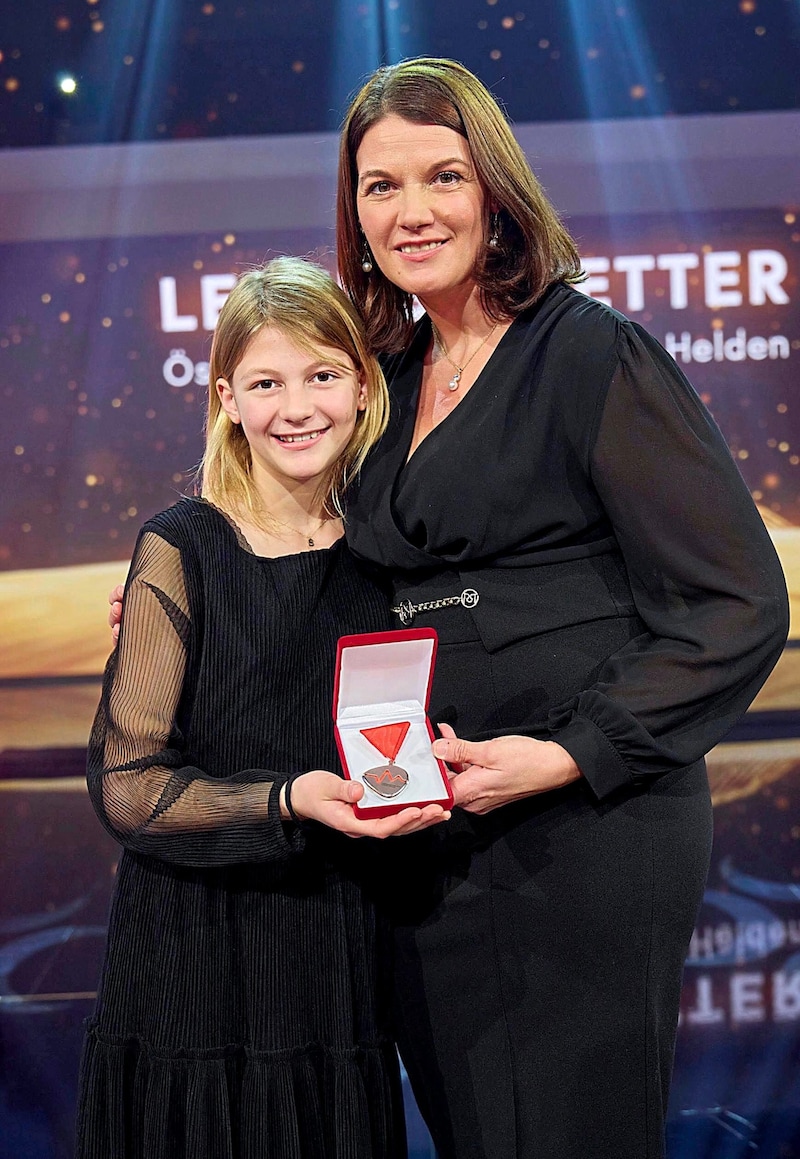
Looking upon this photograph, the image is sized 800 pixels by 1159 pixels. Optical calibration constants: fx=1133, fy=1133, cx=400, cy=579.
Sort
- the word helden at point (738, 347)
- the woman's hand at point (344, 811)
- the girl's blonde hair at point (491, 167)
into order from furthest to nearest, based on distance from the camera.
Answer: the word helden at point (738, 347), the girl's blonde hair at point (491, 167), the woman's hand at point (344, 811)

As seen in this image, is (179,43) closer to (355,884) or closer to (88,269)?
(88,269)

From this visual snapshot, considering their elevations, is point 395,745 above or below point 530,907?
above

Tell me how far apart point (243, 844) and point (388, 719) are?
0.23 meters

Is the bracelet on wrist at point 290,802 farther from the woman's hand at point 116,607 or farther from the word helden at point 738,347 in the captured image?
the word helden at point 738,347

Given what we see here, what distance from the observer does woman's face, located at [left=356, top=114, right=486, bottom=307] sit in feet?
4.99

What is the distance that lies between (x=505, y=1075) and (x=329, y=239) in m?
3.52

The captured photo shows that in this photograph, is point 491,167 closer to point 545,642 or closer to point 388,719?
point 545,642

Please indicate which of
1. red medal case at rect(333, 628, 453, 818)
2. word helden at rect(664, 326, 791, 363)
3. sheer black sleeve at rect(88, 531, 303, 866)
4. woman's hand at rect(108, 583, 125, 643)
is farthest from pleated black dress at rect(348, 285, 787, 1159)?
word helden at rect(664, 326, 791, 363)

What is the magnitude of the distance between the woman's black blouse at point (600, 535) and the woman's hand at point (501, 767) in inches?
1.2

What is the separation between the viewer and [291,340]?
1.54 meters

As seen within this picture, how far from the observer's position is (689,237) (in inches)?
170

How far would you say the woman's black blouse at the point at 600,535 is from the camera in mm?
1335

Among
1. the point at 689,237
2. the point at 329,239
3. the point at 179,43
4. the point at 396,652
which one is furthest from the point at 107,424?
the point at 396,652

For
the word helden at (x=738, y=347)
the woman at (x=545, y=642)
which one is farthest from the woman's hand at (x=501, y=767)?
the word helden at (x=738, y=347)
